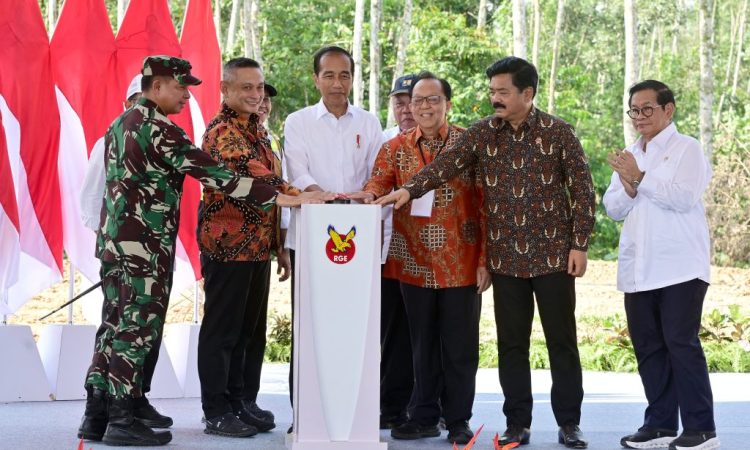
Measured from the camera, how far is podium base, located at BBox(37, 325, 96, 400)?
20.7 ft

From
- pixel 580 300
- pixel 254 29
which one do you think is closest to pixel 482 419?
pixel 580 300

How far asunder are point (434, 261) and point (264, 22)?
1654 cm

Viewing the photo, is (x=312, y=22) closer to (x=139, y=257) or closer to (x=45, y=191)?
(x=45, y=191)

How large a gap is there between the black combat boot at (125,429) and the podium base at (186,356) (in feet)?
5.98

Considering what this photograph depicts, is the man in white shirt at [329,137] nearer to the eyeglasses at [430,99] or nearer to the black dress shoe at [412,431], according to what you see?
the eyeglasses at [430,99]

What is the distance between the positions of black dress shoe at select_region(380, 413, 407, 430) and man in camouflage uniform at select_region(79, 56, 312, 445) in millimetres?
1176

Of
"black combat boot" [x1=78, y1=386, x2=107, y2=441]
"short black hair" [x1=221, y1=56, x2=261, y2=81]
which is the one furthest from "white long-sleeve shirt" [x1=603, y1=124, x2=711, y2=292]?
"black combat boot" [x1=78, y1=386, x2=107, y2=441]

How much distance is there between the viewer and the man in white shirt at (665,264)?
4.85 metres

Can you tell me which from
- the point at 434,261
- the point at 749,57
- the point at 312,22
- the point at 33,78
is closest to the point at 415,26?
the point at 312,22

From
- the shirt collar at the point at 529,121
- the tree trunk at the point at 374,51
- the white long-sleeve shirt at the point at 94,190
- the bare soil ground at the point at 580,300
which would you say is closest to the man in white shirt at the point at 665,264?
the shirt collar at the point at 529,121

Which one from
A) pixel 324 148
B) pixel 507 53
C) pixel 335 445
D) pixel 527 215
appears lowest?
pixel 335 445

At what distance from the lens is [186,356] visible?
6.68 m

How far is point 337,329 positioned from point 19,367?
261 cm

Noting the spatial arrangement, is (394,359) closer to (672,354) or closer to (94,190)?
(672,354)
